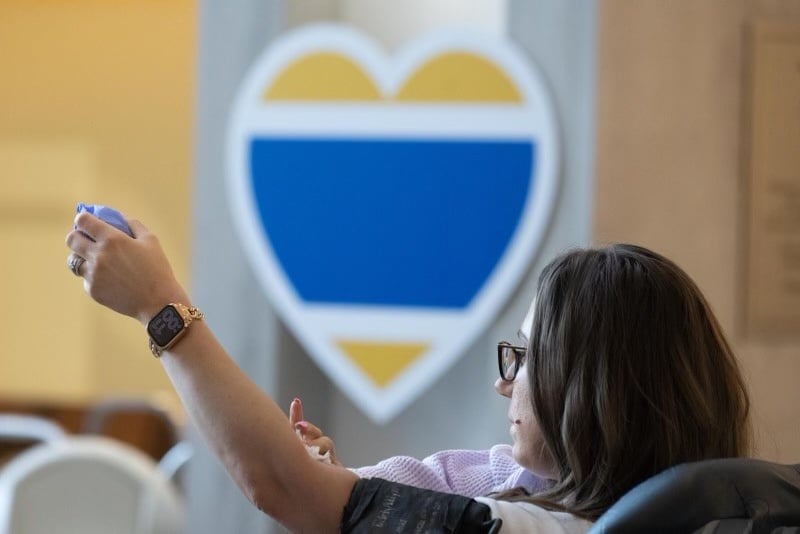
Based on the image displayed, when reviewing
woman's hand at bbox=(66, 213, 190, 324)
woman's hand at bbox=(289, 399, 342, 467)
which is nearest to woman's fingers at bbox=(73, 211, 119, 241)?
woman's hand at bbox=(66, 213, 190, 324)

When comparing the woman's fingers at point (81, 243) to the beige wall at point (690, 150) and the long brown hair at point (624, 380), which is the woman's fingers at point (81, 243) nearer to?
the long brown hair at point (624, 380)

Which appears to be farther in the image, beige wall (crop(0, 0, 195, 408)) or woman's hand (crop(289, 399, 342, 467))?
beige wall (crop(0, 0, 195, 408))

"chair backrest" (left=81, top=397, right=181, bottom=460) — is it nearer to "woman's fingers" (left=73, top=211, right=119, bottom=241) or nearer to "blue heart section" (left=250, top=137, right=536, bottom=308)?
"blue heart section" (left=250, top=137, right=536, bottom=308)

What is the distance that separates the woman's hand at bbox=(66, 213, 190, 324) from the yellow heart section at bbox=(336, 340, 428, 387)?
5.56 ft

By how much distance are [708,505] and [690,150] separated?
191 centimetres

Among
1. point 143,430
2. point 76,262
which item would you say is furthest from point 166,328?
point 143,430

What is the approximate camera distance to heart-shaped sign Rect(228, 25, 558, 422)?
2.70 metres

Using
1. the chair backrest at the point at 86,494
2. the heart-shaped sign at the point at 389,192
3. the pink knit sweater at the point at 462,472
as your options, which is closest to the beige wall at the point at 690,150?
the heart-shaped sign at the point at 389,192

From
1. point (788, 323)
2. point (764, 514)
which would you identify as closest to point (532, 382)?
point (764, 514)

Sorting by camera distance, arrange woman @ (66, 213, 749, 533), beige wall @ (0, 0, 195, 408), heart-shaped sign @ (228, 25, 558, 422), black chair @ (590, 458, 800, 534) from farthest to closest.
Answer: beige wall @ (0, 0, 195, 408), heart-shaped sign @ (228, 25, 558, 422), woman @ (66, 213, 749, 533), black chair @ (590, 458, 800, 534)

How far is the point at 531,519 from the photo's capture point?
1.04 m

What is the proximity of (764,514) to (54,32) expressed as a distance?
16.2 ft

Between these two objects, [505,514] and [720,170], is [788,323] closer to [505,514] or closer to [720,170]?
[720,170]

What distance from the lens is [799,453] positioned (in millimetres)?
2684
